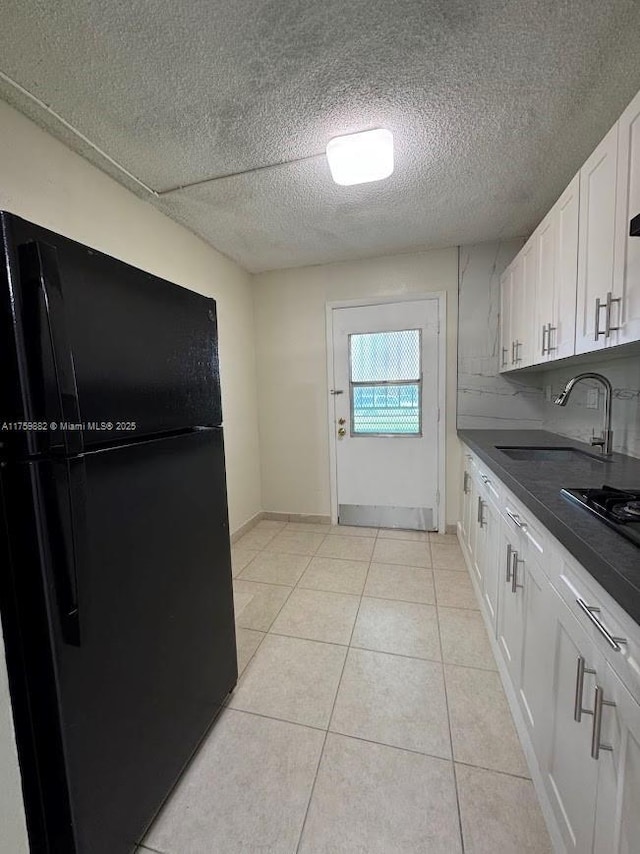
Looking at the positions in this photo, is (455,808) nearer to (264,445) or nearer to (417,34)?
(417,34)

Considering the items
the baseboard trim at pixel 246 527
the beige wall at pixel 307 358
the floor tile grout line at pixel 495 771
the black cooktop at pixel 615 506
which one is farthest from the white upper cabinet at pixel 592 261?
the baseboard trim at pixel 246 527

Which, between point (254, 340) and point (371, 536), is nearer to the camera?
point (371, 536)

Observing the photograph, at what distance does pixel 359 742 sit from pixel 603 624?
1092 mm

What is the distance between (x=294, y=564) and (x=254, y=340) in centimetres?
217

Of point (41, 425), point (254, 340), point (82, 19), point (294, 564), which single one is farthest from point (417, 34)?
point (294, 564)

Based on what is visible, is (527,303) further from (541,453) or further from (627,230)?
(627,230)

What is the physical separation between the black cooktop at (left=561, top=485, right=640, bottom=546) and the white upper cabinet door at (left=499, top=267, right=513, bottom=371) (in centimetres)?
163

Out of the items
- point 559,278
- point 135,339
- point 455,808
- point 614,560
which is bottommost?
point 455,808

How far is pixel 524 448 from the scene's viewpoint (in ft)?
7.22

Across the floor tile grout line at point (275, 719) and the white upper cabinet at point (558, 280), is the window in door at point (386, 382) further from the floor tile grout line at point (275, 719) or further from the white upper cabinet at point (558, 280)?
the floor tile grout line at point (275, 719)

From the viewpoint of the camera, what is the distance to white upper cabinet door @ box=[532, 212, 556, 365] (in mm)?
1831

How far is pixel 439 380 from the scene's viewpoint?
3082mm

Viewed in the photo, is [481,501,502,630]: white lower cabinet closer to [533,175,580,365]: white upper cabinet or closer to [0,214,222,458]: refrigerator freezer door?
[533,175,580,365]: white upper cabinet

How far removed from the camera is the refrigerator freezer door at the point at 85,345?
711mm
